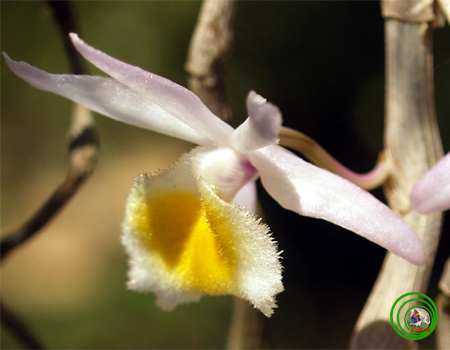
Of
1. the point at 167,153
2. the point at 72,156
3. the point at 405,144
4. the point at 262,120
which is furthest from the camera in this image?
the point at 167,153

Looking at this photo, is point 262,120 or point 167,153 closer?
point 262,120

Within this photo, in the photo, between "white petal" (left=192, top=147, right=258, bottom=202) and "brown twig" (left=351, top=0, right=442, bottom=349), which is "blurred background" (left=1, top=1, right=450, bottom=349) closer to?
"brown twig" (left=351, top=0, right=442, bottom=349)

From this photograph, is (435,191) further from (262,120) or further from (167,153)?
(167,153)

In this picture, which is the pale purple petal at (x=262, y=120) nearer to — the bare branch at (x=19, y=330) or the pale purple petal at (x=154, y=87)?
the pale purple petal at (x=154, y=87)

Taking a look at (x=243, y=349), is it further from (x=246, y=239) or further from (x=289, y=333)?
(x=289, y=333)

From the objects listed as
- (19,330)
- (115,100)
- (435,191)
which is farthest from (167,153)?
(435,191)

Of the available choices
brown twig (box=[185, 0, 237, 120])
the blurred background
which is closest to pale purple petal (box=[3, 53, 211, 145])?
brown twig (box=[185, 0, 237, 120])
